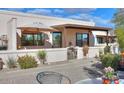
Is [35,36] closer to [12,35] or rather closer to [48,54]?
[12,35]

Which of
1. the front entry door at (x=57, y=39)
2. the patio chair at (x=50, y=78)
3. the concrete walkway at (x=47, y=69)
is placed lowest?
the concrete walkway at (x=47, y=69)

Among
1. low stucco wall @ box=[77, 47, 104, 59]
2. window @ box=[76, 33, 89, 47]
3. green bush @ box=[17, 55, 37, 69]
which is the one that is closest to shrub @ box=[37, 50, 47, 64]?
green bush @ box=[17, 55, 37, 69]

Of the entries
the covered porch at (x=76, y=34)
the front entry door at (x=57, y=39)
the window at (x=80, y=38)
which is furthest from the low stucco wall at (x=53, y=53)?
the window at (x=80, y=38)

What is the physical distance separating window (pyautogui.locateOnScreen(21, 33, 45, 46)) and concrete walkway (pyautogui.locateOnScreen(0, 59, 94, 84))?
3.59 metres

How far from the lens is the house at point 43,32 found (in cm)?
1412

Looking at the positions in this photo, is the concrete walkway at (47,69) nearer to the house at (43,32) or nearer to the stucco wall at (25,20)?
the house at (43,32)

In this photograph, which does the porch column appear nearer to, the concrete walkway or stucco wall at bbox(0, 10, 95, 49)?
stucco wall at bbox(0, 10, 95, 49)

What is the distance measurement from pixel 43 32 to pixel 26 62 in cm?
549

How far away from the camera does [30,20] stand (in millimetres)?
15461

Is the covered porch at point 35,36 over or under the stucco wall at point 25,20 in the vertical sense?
under

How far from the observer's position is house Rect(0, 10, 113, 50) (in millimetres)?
14117

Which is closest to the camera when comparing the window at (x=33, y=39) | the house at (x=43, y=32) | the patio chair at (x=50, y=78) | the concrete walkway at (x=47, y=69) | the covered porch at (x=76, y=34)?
the patio chair at (x=50, y=78)
